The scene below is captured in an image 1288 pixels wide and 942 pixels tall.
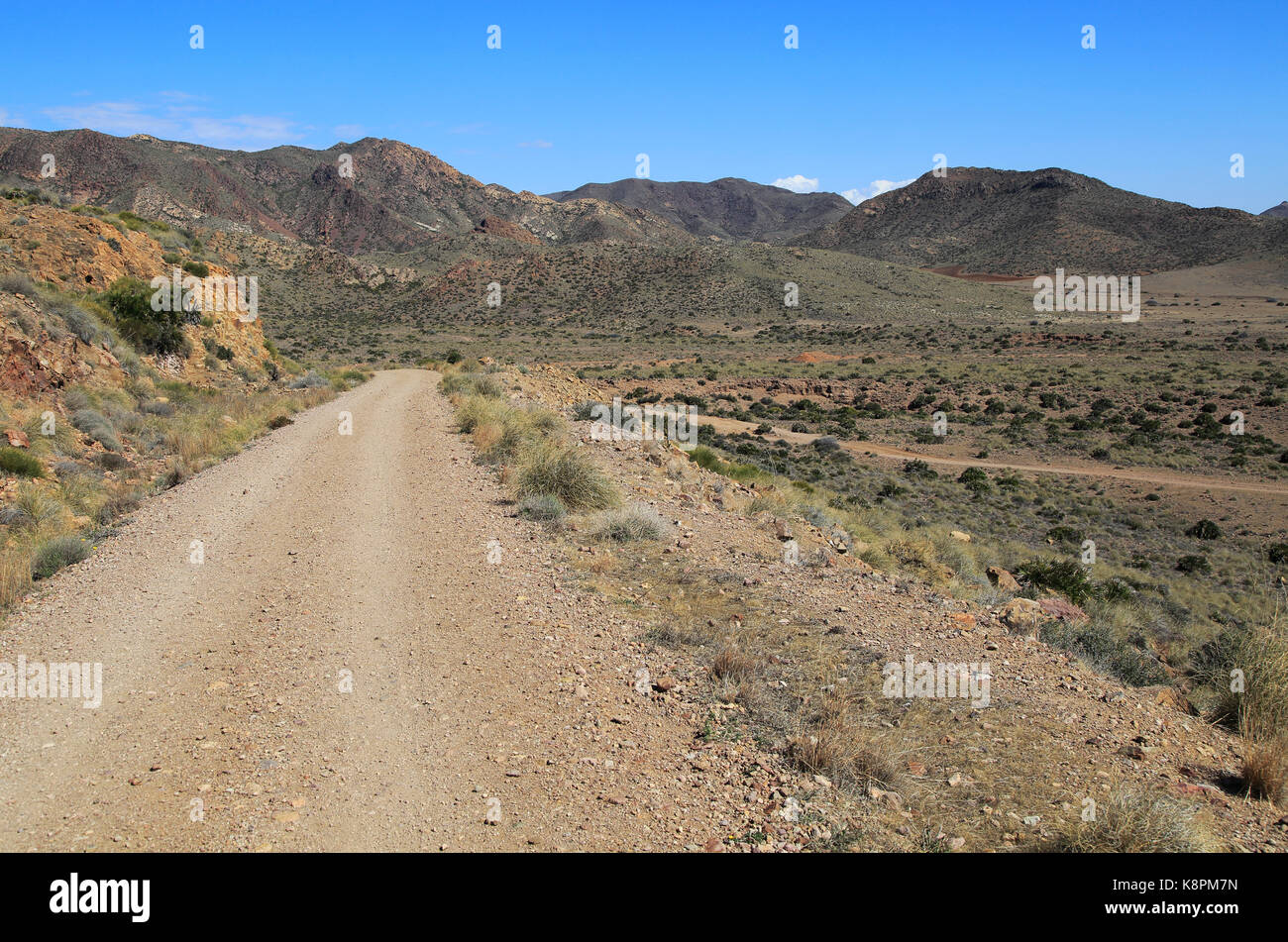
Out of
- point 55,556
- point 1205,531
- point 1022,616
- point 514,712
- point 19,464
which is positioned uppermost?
point 19,464

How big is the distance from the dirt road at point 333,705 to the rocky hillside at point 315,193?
315 ft

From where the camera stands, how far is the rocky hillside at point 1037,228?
98.4 m

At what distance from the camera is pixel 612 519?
905 cm

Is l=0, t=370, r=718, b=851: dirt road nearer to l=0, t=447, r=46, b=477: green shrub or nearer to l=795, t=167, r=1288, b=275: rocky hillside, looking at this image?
l=0, t=447, r=46, b=477: green shrub

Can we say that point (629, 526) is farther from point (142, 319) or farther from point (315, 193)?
point (315, 193)

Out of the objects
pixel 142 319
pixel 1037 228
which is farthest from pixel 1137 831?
pixel 1037 228

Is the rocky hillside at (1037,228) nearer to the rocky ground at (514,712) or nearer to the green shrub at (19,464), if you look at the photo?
the rocky ground at (514,712)

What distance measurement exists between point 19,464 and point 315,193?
461 feet

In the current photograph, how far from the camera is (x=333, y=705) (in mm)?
4930

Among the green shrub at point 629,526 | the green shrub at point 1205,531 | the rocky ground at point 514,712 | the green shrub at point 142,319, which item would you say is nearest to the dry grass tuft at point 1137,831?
the rocky ground at point 514,712

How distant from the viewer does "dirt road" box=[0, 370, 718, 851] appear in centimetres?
380
